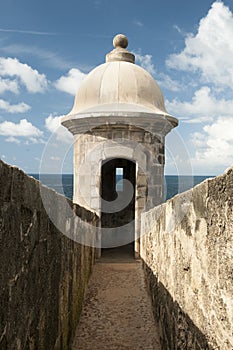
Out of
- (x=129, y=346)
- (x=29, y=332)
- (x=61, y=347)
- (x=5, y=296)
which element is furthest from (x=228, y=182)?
(x=129, y=346)

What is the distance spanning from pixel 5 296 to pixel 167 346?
6.63 ft

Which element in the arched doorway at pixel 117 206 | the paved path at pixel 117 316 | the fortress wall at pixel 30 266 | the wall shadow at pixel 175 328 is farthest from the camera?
the arched doorway at pixel 117 206

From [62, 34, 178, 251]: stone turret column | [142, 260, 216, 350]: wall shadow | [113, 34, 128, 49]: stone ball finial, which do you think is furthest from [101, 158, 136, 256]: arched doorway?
[142, 260, 216, 350]: wall shadow

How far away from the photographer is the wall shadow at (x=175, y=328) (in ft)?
6.33

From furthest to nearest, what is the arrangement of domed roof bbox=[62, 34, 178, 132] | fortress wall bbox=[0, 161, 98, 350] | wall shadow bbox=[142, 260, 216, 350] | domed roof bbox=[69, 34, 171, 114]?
domed roof bbox=[69, 34, 171, 114], domed roof bbox=[62, 34, 178, 132], wall shadow bbox=[142, 260, 216, 350], fortress wall bbox=[0, 161, 98, 350]

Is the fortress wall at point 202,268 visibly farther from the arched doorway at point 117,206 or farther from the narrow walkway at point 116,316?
the arched doorway at point 117,206

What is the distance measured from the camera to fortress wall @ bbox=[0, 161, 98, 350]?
1448mm

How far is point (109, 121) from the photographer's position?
7.47 m

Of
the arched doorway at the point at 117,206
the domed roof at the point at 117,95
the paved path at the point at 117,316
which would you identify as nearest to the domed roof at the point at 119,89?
the domed roof at the point at 117,95

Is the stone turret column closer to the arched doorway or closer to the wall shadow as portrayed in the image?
the arched doorway

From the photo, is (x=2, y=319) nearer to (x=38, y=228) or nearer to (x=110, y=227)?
(x=38, y=228)

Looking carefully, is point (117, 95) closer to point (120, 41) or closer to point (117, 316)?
point (120, 41)

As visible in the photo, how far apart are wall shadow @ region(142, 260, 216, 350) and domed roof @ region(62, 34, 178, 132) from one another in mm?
4532

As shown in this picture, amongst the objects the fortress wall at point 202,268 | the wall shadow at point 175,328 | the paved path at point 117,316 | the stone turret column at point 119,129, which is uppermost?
the stone turret column at point 119,129
